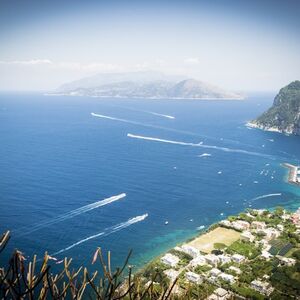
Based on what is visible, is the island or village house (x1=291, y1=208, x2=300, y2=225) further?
village house (x1=291, y1=208, x2=300, y2=225)

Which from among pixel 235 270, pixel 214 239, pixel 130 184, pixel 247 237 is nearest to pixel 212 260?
pixel 235 270

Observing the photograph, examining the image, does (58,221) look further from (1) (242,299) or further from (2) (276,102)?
(2) (276,102)

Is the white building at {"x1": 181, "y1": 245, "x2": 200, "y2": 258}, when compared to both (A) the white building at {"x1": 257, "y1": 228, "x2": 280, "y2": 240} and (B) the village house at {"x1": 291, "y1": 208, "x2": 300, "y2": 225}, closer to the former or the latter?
(A) the white building at {"x1": 257, "y1": 228, "x2": 280, "y2": 240}

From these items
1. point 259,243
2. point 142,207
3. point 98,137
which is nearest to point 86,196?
point 142,207

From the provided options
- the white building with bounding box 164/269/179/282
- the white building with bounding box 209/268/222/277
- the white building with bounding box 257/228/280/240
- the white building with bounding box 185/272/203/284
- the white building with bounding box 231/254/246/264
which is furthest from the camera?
the white building with bounding box 257/228/280/240

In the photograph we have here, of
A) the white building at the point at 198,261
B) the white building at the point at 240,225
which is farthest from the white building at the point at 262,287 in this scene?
the white building at the point at 240,225

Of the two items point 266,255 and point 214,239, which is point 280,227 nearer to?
point 266,255

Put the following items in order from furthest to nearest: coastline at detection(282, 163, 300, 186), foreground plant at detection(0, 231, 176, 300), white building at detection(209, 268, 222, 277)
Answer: coastline at detection(282, 163, 300, 186) → white building at detection(209, 268, 222, 277) → foreground plant at detection(0, 231, 176, 300)

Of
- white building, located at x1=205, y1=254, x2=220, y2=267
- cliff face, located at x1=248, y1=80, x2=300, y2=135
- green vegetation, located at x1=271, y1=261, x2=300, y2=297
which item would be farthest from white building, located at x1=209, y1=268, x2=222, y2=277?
cliff face, located at x1=248, y1=80, x2=300, y2=135
